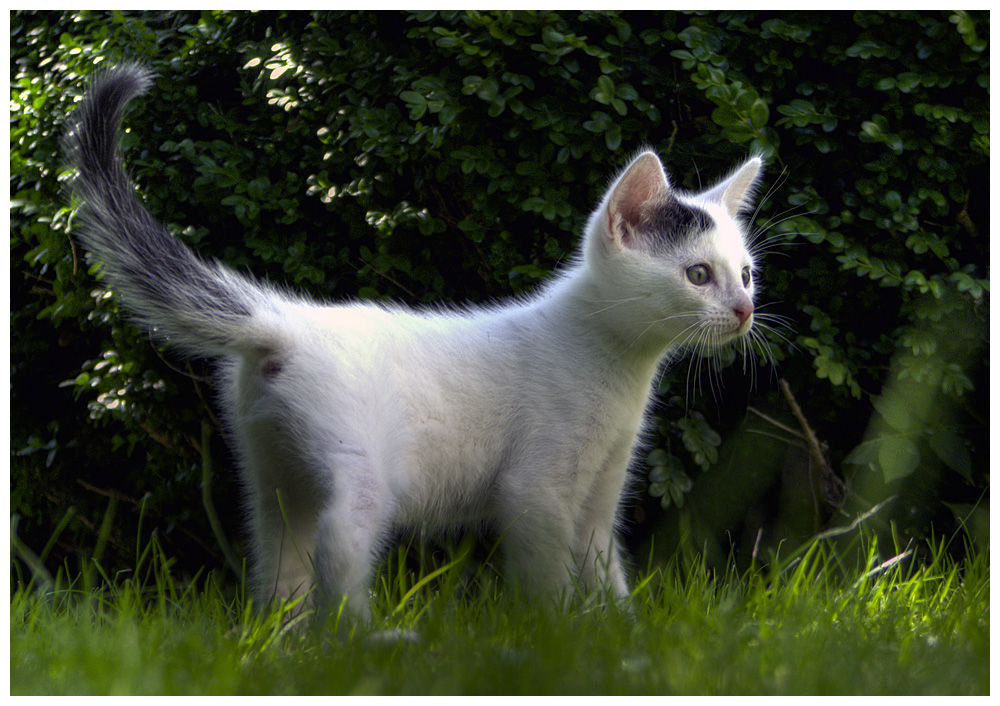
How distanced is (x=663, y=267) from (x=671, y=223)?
5.3 inches

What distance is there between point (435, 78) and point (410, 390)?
1.03 m

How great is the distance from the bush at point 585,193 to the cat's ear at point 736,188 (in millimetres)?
149

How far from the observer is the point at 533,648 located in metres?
1.53

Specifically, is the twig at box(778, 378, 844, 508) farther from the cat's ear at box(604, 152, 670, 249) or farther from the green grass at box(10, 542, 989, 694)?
the cat's ear at box(604, 152, 670, 249)

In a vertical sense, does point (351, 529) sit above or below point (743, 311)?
below

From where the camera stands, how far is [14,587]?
278 centimetres

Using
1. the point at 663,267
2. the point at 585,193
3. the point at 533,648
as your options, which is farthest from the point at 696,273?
the point at 533,648

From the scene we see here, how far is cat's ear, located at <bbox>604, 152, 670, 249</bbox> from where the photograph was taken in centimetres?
214

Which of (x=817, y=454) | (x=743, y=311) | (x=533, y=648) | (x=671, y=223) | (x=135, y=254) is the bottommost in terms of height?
(x=817, y=454)

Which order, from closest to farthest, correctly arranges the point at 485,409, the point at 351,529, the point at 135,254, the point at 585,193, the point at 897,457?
1. the point at 351,529
2. the point at 135,254
3. the point at 485,409
4. the point at 897,457
5. the point at 585,193

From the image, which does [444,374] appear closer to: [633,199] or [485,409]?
[485,409]

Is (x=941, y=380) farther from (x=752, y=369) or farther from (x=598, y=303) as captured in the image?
(x=598, y=303)

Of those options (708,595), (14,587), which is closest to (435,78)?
(708,595)

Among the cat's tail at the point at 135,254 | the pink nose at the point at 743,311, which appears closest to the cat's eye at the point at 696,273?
the pink nose at the point at 743,311
